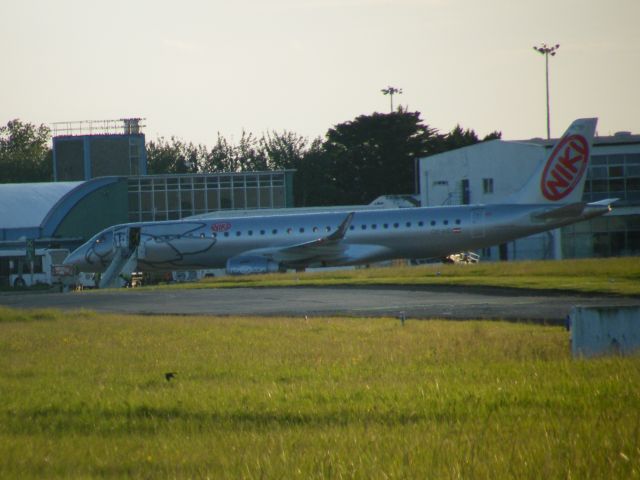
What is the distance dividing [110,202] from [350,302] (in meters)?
47.5

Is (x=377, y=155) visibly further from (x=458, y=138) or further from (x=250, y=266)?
(x=250, y=266)

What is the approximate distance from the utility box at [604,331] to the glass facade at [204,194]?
6133cm

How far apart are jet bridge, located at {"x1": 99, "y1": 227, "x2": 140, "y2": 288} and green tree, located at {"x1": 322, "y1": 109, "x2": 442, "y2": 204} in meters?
56.3

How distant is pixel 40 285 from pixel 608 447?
179 feet

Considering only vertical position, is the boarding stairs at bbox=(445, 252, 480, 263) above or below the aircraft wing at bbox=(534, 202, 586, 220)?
below

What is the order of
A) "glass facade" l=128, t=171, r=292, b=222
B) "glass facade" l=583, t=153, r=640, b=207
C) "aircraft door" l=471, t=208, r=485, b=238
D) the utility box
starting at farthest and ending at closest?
1. "glass facade" l=128, t=171, r=292, b=222
2. "glass facade" l=583, t=153, r=640, b=207
3. "aircraft door" l=471, t=208, r=485, b=238
4. the utility box

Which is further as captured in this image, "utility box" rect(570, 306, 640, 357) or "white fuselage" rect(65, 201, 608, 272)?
"white fuselage" rect(65, 201, 608, 272)

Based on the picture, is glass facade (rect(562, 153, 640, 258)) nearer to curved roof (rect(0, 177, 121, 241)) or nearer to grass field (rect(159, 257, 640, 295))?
grass field (rect(159, 257, 640, 295))

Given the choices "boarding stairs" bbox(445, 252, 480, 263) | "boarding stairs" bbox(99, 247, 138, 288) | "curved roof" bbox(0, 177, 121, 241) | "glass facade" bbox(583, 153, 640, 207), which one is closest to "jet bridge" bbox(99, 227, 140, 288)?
"boarding stairs" bbox(99, 247, 138, 288)

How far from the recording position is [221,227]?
50906 millimetres

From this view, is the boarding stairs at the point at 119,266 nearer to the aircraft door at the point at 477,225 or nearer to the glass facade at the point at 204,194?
the aircraft door at the point at 477,225

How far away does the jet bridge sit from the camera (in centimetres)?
5019

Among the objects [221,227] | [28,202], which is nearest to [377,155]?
[28,202]

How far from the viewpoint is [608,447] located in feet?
25.4
